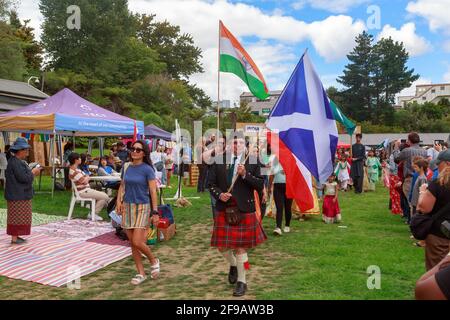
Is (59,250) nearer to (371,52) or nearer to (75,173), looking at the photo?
(75,173)

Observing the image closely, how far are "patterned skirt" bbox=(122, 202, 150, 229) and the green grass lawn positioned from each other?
30.0 inches

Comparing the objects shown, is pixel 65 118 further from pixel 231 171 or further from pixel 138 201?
pixel 231 171

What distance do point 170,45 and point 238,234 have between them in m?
57.2

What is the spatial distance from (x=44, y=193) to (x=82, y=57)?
27945mm

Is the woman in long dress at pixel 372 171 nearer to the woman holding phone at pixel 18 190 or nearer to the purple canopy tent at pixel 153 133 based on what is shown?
the purple canopy tent at pixel 153 133

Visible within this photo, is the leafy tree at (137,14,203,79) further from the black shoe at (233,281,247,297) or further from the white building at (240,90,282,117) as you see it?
the black shoe at (233,281,247,297)

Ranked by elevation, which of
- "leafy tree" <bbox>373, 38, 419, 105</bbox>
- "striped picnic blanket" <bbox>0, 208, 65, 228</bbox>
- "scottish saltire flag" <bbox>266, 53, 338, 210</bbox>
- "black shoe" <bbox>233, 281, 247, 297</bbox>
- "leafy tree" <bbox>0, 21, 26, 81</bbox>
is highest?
"leafy tree" <bbox>373, 38, 419, 105</bbox>

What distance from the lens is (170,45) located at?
193 feet

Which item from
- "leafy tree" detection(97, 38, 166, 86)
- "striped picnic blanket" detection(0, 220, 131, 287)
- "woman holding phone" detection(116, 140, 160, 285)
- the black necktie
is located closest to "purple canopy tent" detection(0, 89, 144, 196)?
"striped picnic blanket" detection(0, 220, 131, 287)

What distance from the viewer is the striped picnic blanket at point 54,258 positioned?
5.60m

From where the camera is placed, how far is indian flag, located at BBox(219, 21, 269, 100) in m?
7.35

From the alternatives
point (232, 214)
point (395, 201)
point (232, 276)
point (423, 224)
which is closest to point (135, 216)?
point (232, 214)
